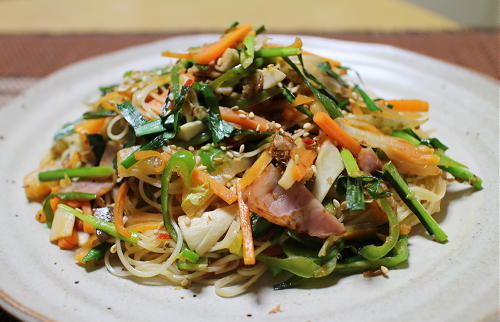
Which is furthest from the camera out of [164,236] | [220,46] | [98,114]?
[98,114]

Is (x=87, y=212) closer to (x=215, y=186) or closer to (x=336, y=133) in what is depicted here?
(x=215, y=186)

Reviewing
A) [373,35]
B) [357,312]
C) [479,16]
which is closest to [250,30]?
[357,312]

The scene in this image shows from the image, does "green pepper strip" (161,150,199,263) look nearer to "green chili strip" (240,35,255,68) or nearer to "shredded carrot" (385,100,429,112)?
"green chili strip" (240,35,255,68)

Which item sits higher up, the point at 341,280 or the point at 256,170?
the point at 256,170

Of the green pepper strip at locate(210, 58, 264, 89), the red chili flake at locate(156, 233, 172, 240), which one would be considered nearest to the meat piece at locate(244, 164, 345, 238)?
the red chili flake at locate(156, 233, 172, 240)

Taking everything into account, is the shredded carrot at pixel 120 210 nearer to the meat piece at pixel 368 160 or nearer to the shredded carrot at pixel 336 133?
the shredded carrot at pixel 336 133

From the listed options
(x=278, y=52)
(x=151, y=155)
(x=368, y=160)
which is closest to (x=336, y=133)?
(x=368, y=160)

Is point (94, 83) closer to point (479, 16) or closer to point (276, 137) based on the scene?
point (276, 137)
